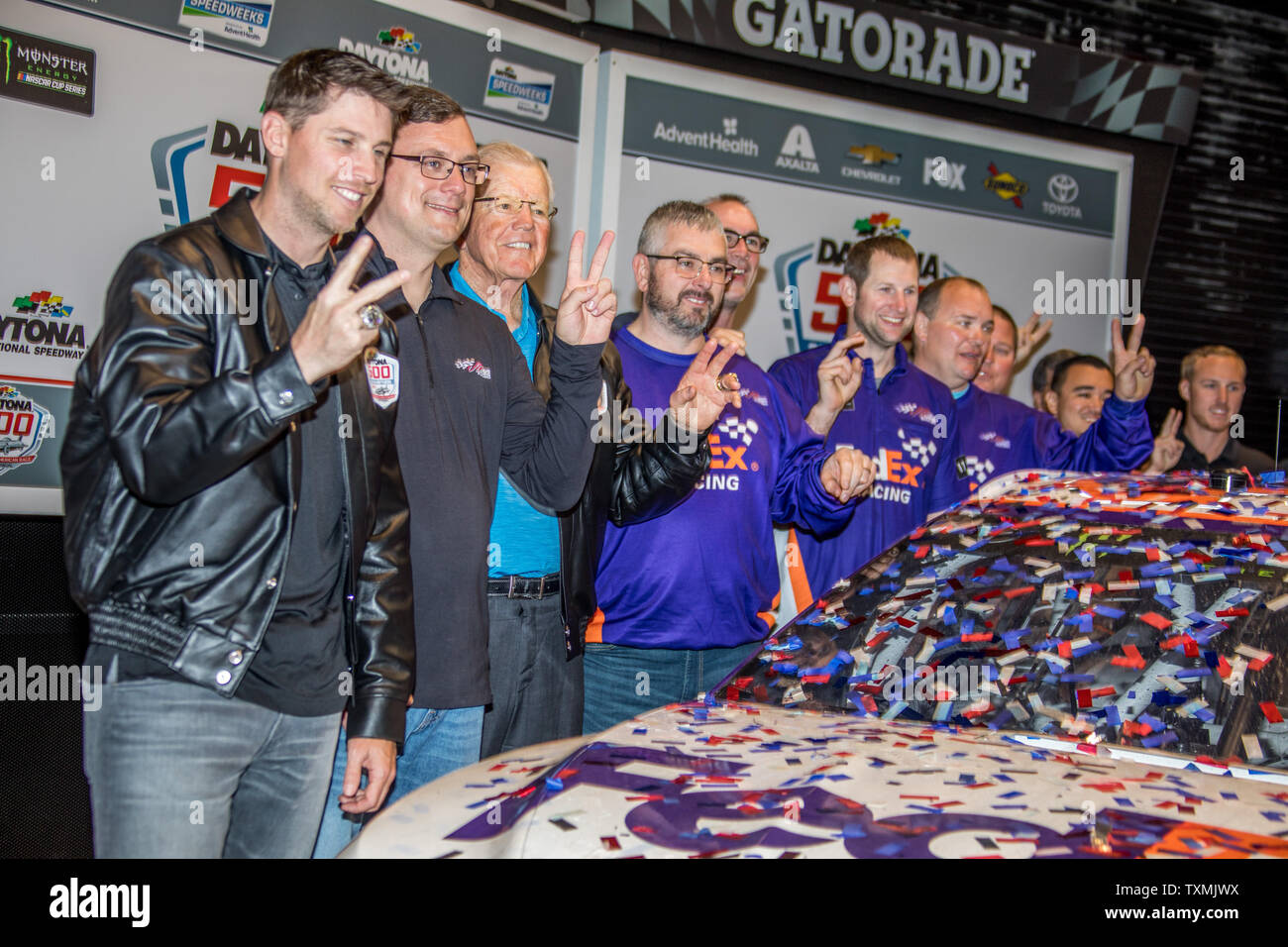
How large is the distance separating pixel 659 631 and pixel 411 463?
1071 millimetres

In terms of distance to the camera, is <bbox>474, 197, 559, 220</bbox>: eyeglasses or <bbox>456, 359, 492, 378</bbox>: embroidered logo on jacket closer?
<bbox>456, 359, 492, 378</bbox>: embroidered logo on jacket

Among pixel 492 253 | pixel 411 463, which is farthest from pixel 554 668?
pixel 492 253

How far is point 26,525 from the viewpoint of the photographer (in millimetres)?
3635

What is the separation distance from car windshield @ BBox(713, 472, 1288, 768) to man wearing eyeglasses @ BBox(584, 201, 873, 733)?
1.96 feet

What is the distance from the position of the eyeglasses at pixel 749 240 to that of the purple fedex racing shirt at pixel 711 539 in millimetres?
593

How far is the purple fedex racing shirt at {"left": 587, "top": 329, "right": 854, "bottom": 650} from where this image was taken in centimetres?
332

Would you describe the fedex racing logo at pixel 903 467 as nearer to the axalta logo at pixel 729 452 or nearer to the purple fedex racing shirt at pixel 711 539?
the purple fedex racing shirt at pixel 711 539

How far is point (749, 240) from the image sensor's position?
13.2ft

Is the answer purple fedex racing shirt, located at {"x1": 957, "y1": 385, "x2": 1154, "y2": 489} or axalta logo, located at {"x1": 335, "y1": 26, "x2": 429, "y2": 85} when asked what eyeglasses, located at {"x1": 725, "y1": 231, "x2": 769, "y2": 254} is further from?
axalta logo, located at {"x1": 335, "y1": 26, "x2": 429, "y2": 85}

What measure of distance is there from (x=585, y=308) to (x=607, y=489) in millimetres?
589

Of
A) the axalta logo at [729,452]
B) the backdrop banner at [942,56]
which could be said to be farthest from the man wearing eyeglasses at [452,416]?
the backdrop banner at [942,56]

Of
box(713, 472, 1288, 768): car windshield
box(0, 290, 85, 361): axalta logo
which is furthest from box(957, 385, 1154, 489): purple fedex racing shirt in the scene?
box(0, 290, 85, 361): axalta logo
